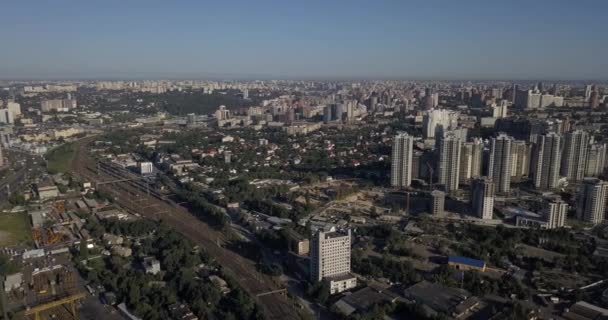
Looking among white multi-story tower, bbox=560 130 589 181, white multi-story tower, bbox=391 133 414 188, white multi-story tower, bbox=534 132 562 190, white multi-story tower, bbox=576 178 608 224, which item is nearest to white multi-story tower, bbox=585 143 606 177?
white multi-story tower, bbox=560 130 589 181

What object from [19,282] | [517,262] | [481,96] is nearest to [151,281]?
[19,282]

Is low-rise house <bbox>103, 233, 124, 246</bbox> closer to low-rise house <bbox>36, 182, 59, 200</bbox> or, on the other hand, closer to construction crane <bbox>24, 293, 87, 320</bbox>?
construction crane <bbox>24, 293, 87, 320</bbox>

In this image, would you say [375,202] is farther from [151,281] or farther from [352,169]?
[151,281]

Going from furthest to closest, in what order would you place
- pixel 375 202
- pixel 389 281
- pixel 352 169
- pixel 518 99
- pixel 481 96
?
pixel 481 96 → pixel 518 99 → pixel 352 169 → pixel 375 202 → pixel 389 281

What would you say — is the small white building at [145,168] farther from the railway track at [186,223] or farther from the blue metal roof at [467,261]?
the blue metal roof at [467,261]

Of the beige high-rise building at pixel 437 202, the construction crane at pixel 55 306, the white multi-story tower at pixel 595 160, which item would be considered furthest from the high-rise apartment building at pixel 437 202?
the construction crane at pixel 55 306

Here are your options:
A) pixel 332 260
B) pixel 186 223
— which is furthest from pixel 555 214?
pixel 186 223
